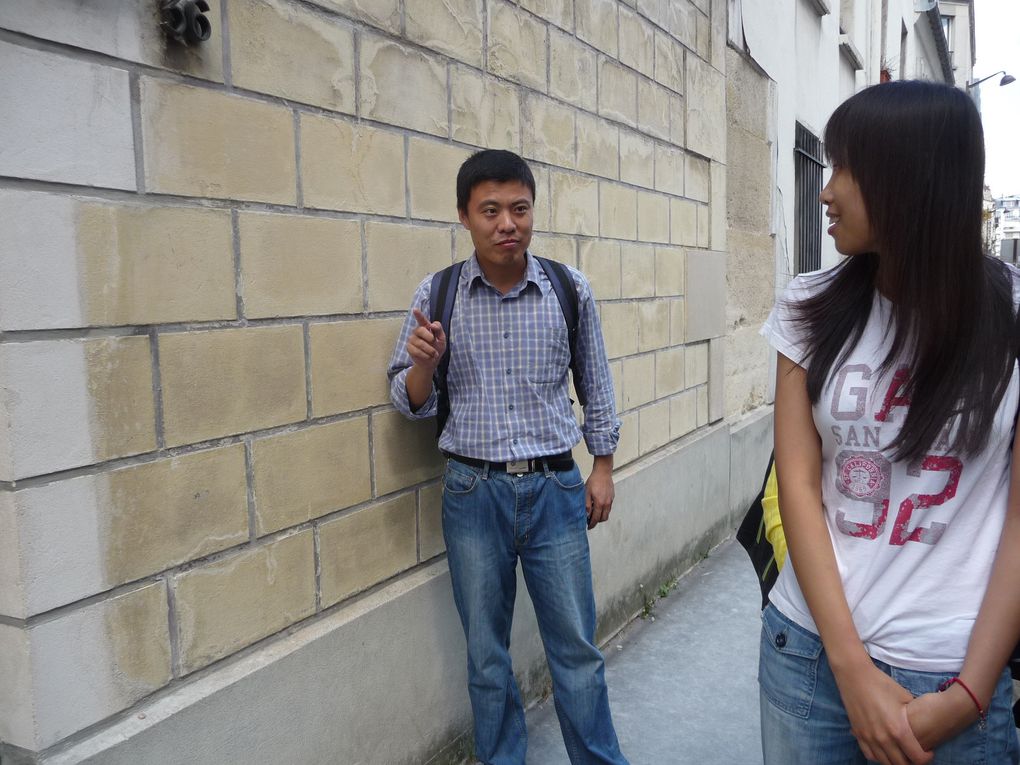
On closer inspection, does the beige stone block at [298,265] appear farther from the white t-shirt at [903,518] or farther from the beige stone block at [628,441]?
the beige stone block at [628,441]

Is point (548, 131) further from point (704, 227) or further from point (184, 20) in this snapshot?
point (704, 227)

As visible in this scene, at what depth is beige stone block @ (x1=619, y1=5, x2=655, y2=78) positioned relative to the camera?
408 cm

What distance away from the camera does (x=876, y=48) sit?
10.8 m

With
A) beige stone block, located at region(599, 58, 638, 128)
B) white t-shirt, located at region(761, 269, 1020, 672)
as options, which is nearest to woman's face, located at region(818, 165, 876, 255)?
white t-shirt, located at region(761, 269, 1020, 672)

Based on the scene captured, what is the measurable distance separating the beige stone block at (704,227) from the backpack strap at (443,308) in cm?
293

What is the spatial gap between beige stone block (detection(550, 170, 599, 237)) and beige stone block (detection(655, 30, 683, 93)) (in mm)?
1102

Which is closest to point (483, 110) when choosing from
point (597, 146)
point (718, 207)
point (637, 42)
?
point (597, 146)

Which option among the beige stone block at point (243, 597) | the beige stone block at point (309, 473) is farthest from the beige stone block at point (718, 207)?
the beige stone block at point (243, 597)

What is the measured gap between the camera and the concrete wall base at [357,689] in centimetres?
192

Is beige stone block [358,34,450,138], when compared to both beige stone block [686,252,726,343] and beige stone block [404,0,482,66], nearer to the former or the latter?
beige stone block [404,0,482,66]

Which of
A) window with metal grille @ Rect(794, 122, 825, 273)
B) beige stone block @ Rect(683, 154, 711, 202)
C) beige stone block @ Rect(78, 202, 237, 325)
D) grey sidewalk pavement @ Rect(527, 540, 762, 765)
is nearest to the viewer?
beige stone block @ Rect(78, 202, 237, 325)

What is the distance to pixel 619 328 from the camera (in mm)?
4051

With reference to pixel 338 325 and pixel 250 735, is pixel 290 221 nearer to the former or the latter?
pixel 338 325

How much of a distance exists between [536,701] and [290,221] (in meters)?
2.15
